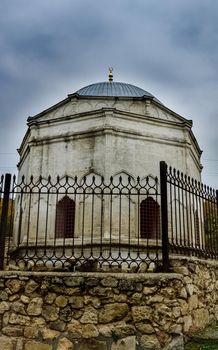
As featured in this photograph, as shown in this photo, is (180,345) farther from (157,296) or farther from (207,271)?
(207,271)

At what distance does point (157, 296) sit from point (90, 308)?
967mm

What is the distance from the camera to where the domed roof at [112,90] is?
665 inches

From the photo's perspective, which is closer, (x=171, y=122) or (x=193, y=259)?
(x=193, y=259)

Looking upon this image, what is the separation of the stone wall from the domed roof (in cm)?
1265

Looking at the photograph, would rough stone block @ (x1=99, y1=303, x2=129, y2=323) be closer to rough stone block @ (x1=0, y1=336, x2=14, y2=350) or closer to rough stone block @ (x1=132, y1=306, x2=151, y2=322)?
rough stone block @ (x1=132, y1=306, x2=151, y2=322)

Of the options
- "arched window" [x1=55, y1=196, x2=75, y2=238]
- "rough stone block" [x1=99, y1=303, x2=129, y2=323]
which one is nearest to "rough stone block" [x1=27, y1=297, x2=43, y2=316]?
"rough stone block" [x1=99, y1=303, x2=129, y2=323]

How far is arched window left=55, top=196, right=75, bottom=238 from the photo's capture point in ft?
42.2

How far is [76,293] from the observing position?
16.6 ft

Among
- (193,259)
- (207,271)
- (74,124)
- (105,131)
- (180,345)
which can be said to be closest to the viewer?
(180,345)

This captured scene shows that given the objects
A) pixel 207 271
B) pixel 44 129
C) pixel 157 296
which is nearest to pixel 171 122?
pixel 44 129

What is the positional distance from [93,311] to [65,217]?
26.5ft

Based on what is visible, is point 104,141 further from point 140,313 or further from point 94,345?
point 94,345

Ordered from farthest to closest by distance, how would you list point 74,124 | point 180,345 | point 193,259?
point 74,124, point 193,259, point 180,345

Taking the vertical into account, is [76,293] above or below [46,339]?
above
